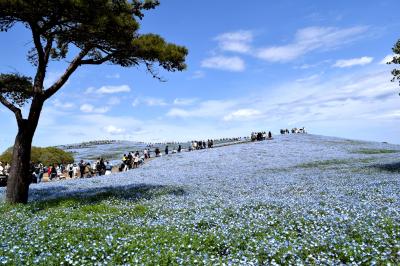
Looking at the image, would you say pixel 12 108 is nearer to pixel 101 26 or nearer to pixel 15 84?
pixel 15 84

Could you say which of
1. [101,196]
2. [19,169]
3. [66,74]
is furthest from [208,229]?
[66,74]

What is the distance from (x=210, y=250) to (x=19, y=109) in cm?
1144

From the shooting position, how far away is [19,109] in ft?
51.9

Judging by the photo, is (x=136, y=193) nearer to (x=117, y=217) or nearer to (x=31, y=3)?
(x=117, y=217)

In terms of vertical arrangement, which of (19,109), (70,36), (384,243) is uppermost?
(70,36)

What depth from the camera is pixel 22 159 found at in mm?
15508

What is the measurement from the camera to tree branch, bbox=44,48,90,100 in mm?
15945

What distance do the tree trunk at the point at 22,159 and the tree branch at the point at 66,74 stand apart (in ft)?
1.82

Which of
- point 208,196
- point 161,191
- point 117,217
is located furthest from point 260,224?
point 161,191

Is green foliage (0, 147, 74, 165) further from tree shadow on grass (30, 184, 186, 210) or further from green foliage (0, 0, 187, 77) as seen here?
green foliage (0, 0, 187, 77)

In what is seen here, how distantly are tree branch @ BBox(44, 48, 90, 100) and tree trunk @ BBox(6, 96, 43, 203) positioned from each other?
55 cm

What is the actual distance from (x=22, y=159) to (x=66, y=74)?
4.04 m

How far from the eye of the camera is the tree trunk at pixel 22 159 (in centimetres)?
1544

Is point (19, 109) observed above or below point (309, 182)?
above
